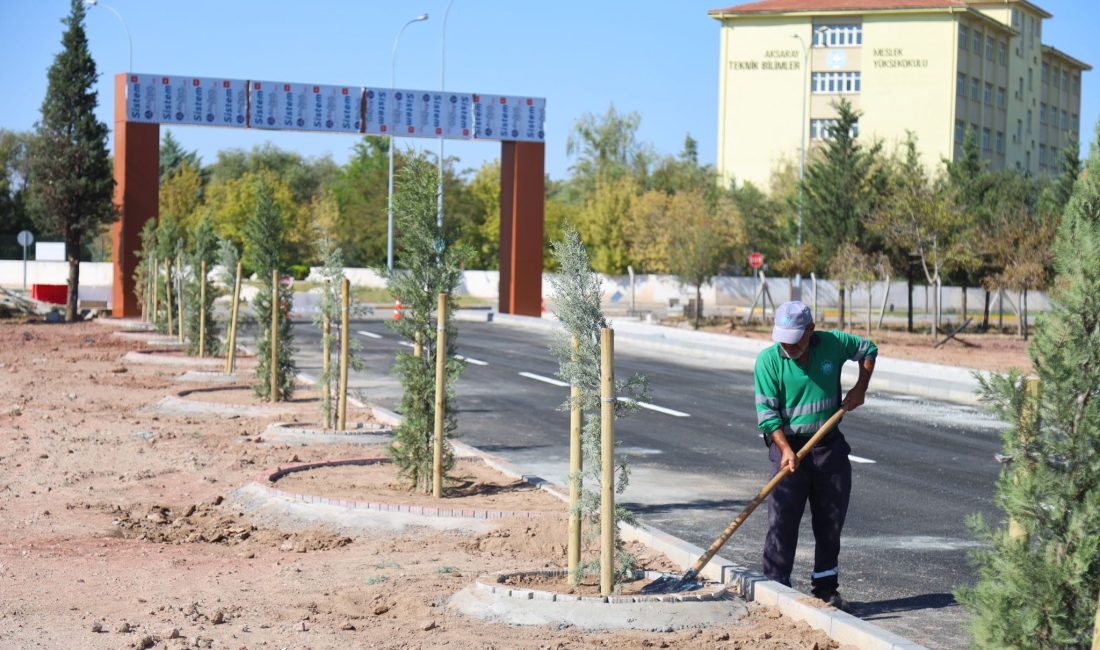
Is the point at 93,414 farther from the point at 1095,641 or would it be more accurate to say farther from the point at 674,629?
the point at 1095,641

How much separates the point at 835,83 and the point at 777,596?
7470 cm

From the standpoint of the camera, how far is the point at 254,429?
1449cm

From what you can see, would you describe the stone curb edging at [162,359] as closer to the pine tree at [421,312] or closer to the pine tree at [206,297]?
the pine tree at [206,297]

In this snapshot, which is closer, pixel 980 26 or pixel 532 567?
pixel 532 567

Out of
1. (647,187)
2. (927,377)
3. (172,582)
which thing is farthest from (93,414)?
(647,187)

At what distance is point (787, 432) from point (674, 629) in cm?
124

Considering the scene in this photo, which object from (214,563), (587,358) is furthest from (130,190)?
(587,358)

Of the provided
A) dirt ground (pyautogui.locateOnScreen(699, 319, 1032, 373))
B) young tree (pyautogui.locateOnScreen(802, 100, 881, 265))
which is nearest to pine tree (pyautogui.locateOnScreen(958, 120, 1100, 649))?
dirt ground (pyautogui.locateOnScreen(699, 319, 1032, 373))

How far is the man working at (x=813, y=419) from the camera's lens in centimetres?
698

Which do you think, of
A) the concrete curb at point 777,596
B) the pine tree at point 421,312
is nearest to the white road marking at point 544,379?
the pine tree at point 421,312

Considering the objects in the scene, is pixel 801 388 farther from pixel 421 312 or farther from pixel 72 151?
pixel 72 151

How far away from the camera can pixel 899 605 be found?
7.40 meters

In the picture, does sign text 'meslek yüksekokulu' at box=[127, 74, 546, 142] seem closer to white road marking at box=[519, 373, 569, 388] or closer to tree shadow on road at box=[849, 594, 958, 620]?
white road marking at box=[519, 373, 569, 388]

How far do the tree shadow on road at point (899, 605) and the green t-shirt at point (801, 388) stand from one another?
1.06 m
